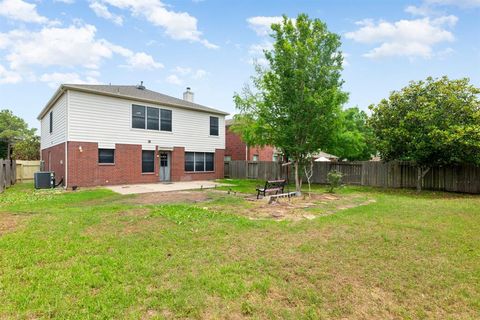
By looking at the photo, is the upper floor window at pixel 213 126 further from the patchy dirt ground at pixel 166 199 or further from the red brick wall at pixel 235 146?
the patchy dirt ground at pixel 166 199

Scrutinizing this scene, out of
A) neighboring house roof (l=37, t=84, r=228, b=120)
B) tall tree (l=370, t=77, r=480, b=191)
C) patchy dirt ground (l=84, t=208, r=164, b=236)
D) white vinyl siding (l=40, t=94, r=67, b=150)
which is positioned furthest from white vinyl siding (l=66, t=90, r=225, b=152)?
tall tree (l=370, t=77, r=480, b=191)

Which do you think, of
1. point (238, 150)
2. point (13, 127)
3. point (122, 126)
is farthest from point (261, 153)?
point (13, 127)

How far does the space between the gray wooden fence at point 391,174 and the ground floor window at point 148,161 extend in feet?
28.7

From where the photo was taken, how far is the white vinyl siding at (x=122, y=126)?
633 inches

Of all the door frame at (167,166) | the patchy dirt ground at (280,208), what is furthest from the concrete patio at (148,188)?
the patchy dirt ground at (280,208)

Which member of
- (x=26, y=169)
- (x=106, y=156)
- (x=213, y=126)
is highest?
(x=213, y=126)

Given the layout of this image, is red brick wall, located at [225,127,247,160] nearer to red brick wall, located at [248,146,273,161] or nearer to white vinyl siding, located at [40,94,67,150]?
red brick wall, located at [248,146,273,161]

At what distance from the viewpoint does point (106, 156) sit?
17.2 metres

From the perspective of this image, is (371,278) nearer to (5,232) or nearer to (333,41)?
(5,232)

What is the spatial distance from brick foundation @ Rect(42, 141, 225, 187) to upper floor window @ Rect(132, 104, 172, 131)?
155 cm

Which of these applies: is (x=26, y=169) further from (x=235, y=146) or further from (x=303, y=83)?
(x=303, y=83)

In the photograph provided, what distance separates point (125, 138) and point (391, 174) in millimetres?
16776

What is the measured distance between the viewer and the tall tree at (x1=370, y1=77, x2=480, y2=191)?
41.8 feet

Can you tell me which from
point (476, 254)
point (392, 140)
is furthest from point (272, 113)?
point (476, 254)
